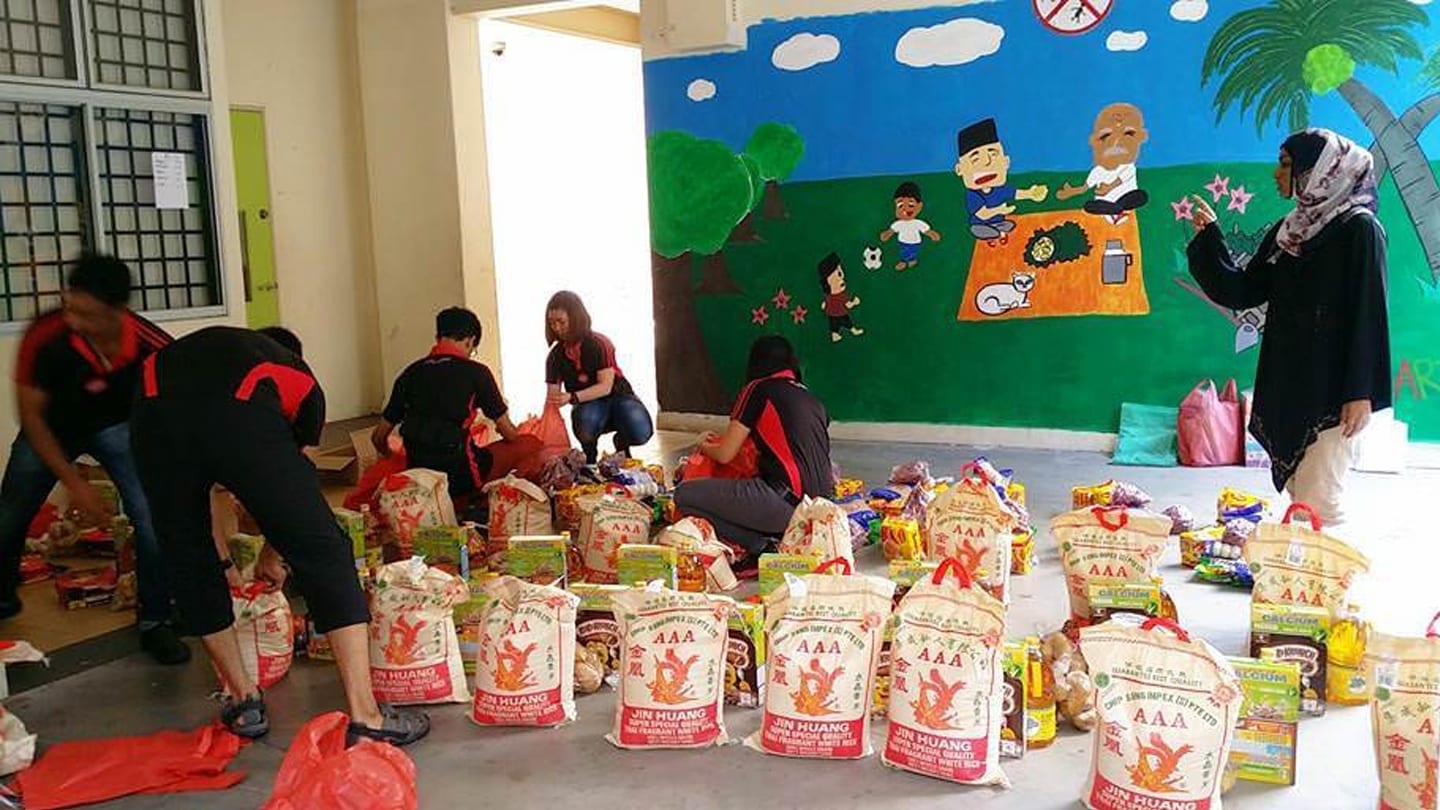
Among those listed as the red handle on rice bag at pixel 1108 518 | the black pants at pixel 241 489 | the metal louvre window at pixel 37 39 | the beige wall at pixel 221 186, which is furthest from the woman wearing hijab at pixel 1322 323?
the metal louvre window at pixel 37 39

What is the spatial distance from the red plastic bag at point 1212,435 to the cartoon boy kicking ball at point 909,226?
5.21ft

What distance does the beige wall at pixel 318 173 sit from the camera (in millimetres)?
7395

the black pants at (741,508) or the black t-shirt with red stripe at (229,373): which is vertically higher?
the black t-shirt with red stripe at (229,373)

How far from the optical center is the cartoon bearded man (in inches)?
237

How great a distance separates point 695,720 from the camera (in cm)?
287

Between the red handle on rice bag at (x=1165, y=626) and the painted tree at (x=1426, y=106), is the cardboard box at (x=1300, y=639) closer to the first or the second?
the red handle on rice bag at (x=1165, y=626)

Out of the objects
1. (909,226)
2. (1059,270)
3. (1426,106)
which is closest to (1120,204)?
(1059,270)

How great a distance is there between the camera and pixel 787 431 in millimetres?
4242

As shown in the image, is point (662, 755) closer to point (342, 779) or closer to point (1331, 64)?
point (342, 779)

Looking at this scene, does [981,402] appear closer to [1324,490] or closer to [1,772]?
[1324,490]

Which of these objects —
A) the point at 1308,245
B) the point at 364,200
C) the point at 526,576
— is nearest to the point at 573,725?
the point at 526,576

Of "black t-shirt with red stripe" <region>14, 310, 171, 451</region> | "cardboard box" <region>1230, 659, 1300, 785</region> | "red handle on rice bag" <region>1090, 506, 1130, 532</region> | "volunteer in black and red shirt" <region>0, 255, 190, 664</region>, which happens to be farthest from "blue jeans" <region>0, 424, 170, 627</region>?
"cardboard box" <region>1230, 659, 1300, 785</region>

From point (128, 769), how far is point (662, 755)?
125cm

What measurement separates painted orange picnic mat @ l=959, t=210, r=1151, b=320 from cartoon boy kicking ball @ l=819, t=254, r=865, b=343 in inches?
26.0
